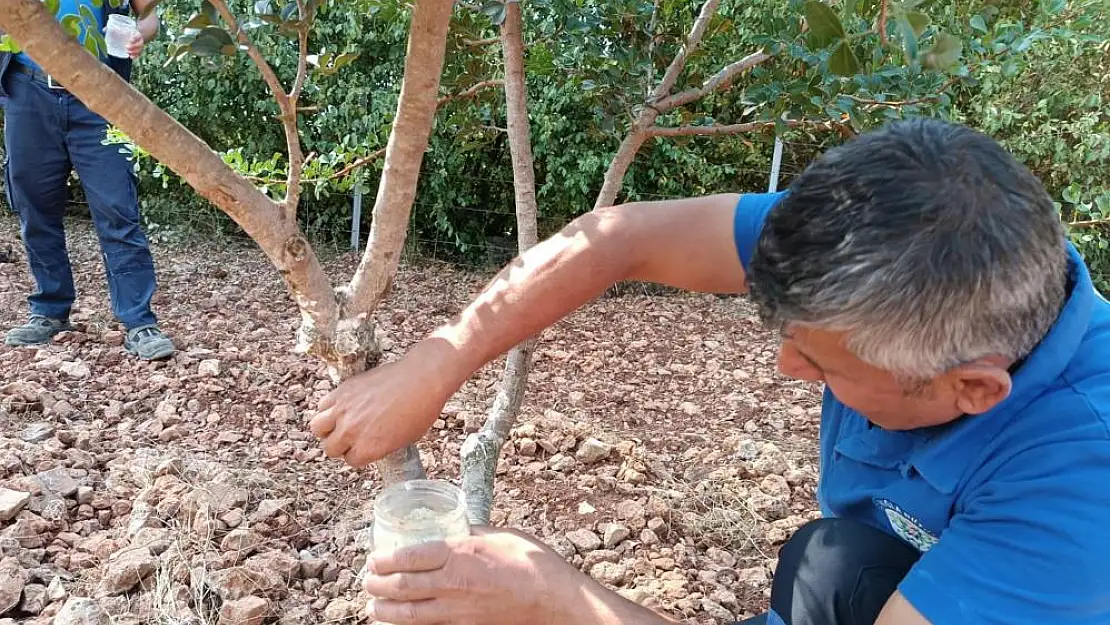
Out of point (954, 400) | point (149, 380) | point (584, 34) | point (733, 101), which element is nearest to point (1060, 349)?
point (954, 400)

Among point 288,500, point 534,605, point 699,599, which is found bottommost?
point 699,599

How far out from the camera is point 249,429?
2.47 meters

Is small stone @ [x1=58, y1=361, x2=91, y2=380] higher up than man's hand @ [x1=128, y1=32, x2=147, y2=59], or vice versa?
man's hand @ [x1=128, y1=32, x2=147, y2=59]

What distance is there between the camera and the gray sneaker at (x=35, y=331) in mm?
2934

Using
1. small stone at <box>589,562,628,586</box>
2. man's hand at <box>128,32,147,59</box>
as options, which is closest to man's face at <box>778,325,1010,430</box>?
small stone at <box>589,562,628,586</box>

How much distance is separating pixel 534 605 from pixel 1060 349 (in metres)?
0.72

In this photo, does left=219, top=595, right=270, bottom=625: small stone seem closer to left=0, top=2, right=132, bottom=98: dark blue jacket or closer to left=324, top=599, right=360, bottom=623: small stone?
left=324, top=599, right=360, bottom=623: small stone

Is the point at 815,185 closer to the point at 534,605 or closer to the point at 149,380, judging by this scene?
the point at 534,605

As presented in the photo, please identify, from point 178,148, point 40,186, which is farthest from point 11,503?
point 40,186

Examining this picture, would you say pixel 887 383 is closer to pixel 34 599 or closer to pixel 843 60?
pixel 843 60

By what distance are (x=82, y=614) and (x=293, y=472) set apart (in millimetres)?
743

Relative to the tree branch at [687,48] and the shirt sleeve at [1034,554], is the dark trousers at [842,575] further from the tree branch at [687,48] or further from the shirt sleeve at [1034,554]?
the tree branch at [687,48]

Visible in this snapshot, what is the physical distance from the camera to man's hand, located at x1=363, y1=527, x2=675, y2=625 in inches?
36.6

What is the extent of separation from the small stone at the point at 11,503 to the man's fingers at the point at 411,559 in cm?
137
